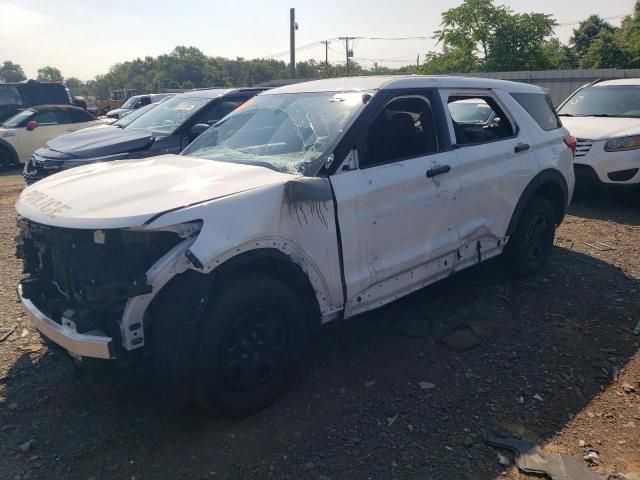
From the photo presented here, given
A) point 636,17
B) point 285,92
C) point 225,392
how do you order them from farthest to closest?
1. point 636,17
2. point 285,92
3. point 225,392

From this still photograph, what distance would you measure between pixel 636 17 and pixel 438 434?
37144 mm

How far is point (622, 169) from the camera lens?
7426 millimetres

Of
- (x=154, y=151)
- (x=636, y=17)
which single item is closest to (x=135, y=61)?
(x=636, y=17)

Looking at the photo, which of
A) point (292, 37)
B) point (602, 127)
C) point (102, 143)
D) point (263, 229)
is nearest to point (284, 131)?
point (263, 229)

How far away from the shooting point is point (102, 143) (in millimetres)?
7152

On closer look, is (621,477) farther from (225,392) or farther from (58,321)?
(58,321)

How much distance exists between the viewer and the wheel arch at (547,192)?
15.1 ft

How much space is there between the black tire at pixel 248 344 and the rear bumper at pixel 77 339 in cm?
45

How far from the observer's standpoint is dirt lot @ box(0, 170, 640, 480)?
8.82 feet

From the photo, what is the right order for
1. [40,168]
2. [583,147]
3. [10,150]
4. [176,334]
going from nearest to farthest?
[176,334]
[40,168]
[583,147]
[10,150]

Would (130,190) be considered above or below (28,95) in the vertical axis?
below

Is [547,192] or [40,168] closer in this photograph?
[547,192]

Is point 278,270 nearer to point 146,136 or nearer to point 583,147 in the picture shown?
point 146,136

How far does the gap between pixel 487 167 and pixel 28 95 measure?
15.6 meters
